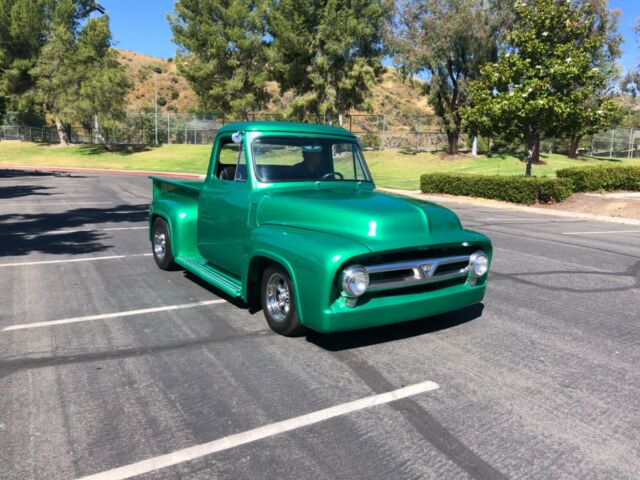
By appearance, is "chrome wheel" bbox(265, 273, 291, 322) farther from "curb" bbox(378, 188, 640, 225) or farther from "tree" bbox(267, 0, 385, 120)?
"tree" bbox(267, 0, 385, 120)

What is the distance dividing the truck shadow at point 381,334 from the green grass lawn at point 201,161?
2066 centimetres

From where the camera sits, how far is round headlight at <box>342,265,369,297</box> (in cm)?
386

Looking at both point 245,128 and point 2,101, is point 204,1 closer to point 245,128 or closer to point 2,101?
point 2,101

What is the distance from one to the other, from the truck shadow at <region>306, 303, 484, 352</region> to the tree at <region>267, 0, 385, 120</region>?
121ft

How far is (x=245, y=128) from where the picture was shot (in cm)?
538

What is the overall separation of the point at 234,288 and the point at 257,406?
1.80 metres

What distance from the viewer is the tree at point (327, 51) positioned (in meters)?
39.8

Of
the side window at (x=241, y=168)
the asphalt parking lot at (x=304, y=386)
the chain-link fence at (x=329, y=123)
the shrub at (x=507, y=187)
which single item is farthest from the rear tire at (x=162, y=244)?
the chain-link fence at (x=329, y=123)

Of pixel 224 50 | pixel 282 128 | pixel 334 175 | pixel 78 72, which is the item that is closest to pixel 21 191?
pixel 282 128

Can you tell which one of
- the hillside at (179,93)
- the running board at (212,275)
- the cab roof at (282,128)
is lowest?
the running board at (212,275)

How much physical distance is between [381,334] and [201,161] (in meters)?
38.1

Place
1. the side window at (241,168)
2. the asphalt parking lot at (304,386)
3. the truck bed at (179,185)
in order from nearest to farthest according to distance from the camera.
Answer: the asphalt parking lot at (304,386) → the side window at (241,168) → the truck bed at (179,185)

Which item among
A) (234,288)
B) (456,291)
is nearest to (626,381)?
(456,291)

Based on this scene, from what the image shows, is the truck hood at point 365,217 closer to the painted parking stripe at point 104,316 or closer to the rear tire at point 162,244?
the painted parking stripe at point 104,316
